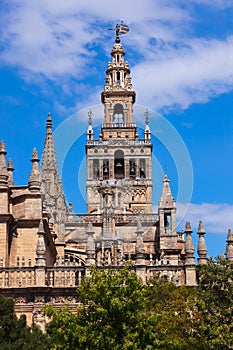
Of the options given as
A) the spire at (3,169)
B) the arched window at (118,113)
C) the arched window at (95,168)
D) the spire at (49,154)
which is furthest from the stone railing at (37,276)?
the arched window at (118,113)

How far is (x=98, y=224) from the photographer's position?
64.6 meters

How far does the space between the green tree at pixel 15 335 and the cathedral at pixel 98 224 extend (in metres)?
7.46

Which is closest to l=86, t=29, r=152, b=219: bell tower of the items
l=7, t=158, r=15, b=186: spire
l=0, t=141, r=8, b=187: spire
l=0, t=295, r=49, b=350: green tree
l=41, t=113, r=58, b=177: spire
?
l=41, t=113, r=58, b=177: spire

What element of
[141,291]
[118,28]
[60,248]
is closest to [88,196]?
[118,28]

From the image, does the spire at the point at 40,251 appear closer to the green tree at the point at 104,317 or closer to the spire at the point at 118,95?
the green tree at the point at 104,317

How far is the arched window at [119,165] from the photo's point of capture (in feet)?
288

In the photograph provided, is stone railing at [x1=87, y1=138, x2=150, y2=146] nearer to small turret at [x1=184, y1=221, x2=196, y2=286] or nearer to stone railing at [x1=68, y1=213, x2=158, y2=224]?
stone railing at [x1=68, y1=213, x2=158, y2=224]

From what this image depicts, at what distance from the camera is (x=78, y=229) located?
212 ft

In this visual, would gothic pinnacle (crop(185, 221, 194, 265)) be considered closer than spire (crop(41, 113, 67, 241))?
Yes

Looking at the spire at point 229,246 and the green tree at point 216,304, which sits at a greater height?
the spire at point 229,246

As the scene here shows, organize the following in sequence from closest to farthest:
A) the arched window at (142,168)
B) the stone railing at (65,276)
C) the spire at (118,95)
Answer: the stone railing at (65,276), the arched window at (142,168), the spire at (118,95)

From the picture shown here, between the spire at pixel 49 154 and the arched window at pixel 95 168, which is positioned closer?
the spire at pixel 49 154

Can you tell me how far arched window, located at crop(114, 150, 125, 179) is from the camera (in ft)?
288

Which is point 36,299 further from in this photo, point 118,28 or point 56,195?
point 118,28
